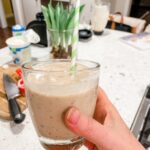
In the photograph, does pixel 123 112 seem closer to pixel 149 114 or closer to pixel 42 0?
pixel 149 114

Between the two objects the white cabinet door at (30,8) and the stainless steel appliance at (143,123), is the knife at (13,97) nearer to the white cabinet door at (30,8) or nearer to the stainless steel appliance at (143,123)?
the stainless steel appliance at (143,123)

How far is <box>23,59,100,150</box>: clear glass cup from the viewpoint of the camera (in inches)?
15.2

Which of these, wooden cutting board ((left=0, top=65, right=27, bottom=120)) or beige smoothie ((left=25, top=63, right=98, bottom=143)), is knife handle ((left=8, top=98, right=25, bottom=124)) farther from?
beige smoothie ((left=25, top=63, right=98, bottom=143))

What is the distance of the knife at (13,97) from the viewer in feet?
1.97

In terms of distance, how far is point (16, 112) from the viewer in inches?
24.0

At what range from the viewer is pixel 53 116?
411mm

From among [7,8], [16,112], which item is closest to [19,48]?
[16,112]

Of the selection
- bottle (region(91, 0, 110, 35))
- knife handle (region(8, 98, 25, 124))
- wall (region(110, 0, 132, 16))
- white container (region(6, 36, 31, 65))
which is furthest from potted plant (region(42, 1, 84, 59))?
wall (region(110, 0, 132, 16))

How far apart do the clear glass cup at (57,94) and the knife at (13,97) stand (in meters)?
0.16

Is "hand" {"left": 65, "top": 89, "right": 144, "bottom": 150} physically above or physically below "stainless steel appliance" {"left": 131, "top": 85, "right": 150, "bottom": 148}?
above

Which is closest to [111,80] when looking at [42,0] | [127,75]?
[127,75]

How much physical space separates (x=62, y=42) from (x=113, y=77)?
0.28m

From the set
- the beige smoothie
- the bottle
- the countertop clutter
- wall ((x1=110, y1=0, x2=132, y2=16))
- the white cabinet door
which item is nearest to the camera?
the beige smoothie

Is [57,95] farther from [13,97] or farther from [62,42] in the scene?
[62,42]
